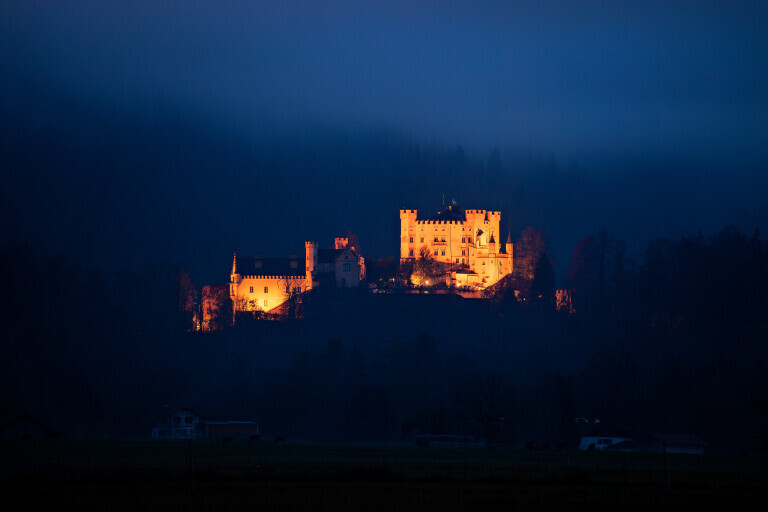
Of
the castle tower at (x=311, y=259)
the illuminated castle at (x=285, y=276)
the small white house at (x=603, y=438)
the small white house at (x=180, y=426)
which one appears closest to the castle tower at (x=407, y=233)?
the illuminated castle at (x=285, y=276)

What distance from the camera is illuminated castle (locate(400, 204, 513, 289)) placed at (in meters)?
164

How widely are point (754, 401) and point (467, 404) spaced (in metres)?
26.2

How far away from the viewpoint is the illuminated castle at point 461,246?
163625 millimetres

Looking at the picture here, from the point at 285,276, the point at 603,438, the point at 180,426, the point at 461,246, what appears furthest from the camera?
the point at 461,246

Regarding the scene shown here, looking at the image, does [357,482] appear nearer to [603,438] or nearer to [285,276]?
[603,438]

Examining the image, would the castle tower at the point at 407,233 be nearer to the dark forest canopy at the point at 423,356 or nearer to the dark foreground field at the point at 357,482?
the dark forest canopy at the point at 423,356

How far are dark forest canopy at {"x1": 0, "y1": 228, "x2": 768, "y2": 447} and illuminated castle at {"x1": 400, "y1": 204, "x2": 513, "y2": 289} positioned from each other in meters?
6.92

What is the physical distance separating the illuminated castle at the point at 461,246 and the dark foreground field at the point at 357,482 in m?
92.0

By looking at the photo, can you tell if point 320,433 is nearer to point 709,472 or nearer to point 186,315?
point 709,472

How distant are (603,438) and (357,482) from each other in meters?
41.8

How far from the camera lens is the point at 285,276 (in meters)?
161

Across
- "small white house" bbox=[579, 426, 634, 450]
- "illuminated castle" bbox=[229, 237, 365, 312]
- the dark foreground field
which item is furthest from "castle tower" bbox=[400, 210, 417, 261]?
the dark foreground field

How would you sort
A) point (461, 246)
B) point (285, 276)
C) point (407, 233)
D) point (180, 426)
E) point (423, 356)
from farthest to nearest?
point (407, 233) < point (461, 246) < point (285, 276) < point (423, 356) < point (180, 426)

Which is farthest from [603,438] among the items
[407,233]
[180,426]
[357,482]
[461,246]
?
[407,233]
